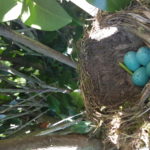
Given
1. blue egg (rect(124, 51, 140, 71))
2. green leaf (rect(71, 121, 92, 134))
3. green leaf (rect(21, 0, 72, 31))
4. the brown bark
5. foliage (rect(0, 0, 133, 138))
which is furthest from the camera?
foliage (rect(0, 0, 133, 138))

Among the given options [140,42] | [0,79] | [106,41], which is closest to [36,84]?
[0,79]

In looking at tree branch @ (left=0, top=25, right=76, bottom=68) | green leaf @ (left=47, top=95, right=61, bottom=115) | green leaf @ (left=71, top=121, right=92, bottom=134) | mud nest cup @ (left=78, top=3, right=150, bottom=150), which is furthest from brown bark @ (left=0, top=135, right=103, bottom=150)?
green leaf @ (left=47, top=95, right=61, bottom=115)

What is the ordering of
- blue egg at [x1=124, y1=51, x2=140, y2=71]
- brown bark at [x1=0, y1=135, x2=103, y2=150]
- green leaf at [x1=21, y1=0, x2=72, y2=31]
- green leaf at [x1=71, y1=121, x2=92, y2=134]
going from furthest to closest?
green leaf at [x1=71, y1=121, x2=92, y2=134] < blue egg at [x1=124, y1=51, x2=140, y2=71] < green leaf at [x1=21, y1=0, x2=72, y2=31] < brown bark at [x1=0, y1=135, x2=103, y2=150]

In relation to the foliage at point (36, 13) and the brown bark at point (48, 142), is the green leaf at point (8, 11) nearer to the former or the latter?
the foliage at point (36, 13)

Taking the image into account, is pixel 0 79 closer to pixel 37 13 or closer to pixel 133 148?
pixel 37 13

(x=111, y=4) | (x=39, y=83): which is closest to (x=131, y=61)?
(x=111, y=4)

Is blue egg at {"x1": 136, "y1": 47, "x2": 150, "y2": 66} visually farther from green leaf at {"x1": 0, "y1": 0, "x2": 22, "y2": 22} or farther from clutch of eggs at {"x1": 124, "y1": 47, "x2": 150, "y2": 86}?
green leaf at {"x1": 0, "y1": 0, "x2": 22, "y2": 22}
